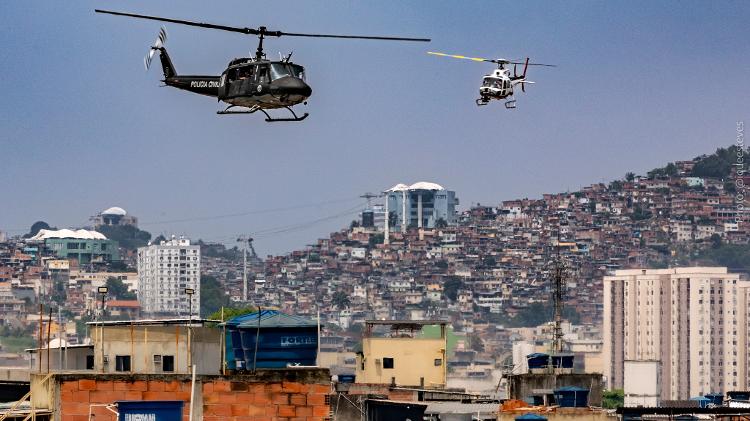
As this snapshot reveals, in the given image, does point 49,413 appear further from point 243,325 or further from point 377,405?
point 377,405

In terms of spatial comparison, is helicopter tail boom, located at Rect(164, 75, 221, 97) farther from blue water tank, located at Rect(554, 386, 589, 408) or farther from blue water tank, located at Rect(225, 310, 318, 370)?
blue water tank, located at Rect(225, 310, 318, 370)

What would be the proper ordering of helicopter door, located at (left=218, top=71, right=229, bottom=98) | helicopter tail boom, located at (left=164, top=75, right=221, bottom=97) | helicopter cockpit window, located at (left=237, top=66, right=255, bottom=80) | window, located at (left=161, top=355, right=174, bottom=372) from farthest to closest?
helicopter tail boom, located at (left=164, top=75, right=221, bottom=97) → helicopter door, located at (left=218, top=71, right=229, bottom=98) → helicopter cockpit window, located at (left=237, top=66, right=255, bottom=80) → window, located at (left=161, top=355, right=174, bottom=372)

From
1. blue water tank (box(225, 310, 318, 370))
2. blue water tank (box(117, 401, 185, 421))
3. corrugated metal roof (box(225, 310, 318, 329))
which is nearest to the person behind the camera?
blue water tank (box(117, 401, 185, 421))

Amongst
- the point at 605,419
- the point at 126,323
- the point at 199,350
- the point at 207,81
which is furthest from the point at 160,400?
the point at 207,81

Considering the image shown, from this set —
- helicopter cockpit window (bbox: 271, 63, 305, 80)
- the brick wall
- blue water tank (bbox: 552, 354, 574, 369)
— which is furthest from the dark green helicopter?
blue water tank (bbox: 552, 354, 574, 369)

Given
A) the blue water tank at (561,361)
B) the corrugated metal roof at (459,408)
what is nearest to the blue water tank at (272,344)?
the corrugated metal roof at (459,408)

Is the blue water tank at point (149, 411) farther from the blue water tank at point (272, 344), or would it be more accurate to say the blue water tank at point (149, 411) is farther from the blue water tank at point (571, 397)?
the blue water tank at point (571, 397)

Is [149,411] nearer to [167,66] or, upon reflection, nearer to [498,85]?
[167,66]

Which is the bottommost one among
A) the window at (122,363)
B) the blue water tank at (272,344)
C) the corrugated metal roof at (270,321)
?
the window at (122,363)
